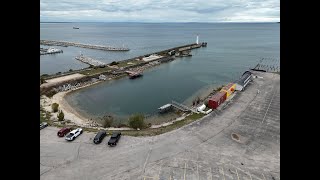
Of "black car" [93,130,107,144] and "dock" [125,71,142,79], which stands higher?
"dock" [125,71,142,79]

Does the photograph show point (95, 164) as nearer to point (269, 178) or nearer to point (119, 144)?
point (119, 144)

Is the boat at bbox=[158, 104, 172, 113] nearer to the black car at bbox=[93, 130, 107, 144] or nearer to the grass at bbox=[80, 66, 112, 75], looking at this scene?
the black car at bbox=[93, 130, 107, 144]

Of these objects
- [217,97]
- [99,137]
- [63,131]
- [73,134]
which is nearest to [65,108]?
[63,131]

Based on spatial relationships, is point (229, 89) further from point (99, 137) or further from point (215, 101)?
point (99, 137)

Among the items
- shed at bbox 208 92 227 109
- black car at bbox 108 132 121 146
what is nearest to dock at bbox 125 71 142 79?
shed at bbox 208 92 227 109

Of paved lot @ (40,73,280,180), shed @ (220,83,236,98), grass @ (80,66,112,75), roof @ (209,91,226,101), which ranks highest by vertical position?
grass @ (80,66,112,75)

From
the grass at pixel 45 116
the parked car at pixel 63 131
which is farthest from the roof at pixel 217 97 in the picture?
the grass at pixel 45 116
